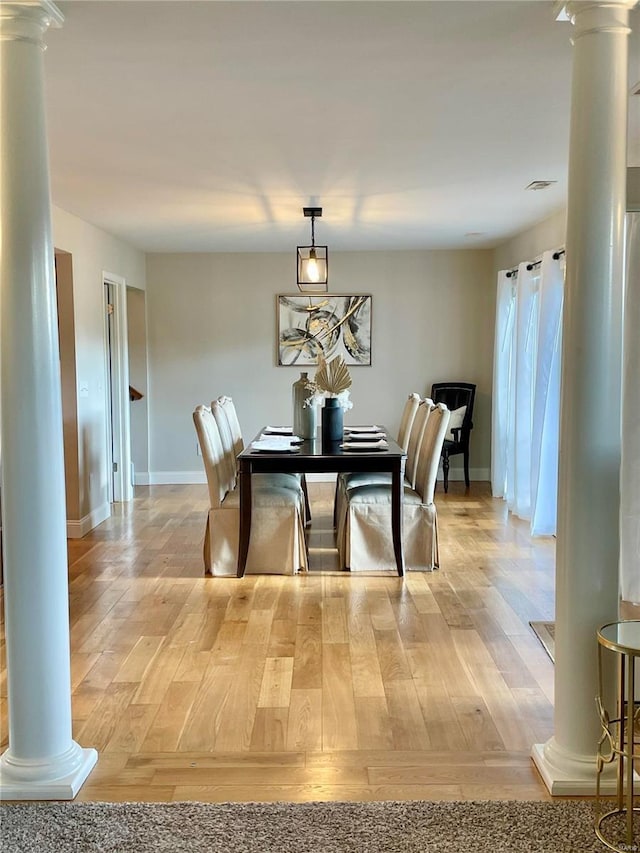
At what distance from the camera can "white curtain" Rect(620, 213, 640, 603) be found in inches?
155

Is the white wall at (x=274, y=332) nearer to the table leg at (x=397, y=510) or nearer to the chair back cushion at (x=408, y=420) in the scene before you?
the chair back cushion at (x=408, y=420)

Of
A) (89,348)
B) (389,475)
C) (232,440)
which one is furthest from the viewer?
(89,348)

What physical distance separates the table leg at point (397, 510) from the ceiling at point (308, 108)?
1737 millimetres

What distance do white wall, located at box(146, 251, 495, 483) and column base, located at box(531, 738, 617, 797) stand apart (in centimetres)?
559

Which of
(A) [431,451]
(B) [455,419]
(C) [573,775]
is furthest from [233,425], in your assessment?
(C) [573,775]

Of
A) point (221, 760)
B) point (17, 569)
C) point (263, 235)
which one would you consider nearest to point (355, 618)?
point (221, 760)

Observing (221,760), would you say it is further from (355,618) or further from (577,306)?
(577,306)

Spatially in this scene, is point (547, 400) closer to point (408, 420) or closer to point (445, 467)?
point (408, 420)

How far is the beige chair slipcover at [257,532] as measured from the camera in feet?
15.4

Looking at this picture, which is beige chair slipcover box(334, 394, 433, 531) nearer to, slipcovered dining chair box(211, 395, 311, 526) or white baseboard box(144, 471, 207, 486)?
slipcovered dining chair box(211, 395, 311, 526)

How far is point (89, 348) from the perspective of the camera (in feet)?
19.8

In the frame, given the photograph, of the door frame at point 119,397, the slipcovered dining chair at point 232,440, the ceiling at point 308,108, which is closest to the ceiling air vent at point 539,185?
the ceiling at point 308,108

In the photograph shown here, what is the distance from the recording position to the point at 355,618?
3.93 metres

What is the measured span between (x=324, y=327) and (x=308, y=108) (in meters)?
4.70
